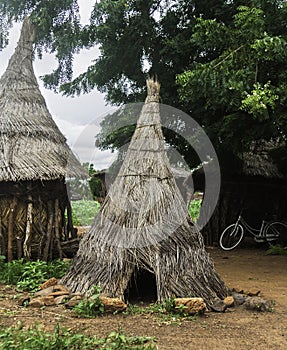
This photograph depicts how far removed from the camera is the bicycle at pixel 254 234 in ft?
40.2

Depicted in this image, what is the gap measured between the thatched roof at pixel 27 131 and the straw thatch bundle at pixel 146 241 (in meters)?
2.45

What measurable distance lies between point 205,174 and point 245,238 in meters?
2.28

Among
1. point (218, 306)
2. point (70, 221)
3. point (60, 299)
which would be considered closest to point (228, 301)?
point (218, 306)

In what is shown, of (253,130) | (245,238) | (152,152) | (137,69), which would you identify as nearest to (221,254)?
(245,238)

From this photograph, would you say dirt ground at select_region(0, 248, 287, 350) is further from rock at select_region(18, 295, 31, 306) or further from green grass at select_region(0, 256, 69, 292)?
green grass at select_region(0, 256, 69, 292)

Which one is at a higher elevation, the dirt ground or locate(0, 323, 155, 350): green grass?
locate(0, 323, 155, 350): green grass

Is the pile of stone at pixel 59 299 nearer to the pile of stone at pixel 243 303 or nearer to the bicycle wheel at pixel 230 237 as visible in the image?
the pile of stone at pixel 243 303

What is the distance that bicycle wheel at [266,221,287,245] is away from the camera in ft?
39.9

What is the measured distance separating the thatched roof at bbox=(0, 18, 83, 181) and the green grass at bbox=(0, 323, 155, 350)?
4.14 meters

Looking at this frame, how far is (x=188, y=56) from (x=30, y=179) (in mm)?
4934

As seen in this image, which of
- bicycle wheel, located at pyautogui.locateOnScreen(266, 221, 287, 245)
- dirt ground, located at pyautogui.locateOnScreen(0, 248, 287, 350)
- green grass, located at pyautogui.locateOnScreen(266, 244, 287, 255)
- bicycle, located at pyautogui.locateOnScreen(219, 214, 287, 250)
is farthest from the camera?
bicycle, located at pyautogui.locateOnScreen(219, 214, 287, 250)

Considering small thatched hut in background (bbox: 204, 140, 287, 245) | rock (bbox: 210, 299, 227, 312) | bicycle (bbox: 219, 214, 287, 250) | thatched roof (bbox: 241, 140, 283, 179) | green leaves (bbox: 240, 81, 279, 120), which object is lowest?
rock (bbox: 210, 299, 227, 312)

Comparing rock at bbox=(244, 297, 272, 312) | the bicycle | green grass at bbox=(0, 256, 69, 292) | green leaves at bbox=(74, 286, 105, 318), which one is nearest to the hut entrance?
green leaves at bbox=(74, 286, 105, 318)

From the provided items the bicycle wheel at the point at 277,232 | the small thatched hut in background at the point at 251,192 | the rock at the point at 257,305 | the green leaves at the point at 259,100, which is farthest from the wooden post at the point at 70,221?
the bicycle wheel at the point at 277,232
